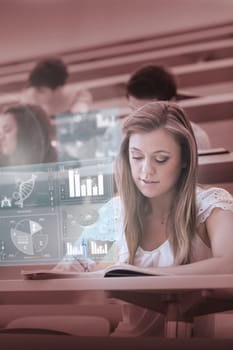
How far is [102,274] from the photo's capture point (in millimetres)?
1874

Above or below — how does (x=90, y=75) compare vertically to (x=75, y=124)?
above

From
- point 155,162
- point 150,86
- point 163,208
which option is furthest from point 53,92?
point 163,208

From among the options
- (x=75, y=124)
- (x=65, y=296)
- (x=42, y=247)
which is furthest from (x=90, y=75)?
(x=65, y=296)

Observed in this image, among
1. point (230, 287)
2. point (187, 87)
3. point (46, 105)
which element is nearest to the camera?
point (230, 287)

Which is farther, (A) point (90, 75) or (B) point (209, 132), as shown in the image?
(A) point (90, 75)

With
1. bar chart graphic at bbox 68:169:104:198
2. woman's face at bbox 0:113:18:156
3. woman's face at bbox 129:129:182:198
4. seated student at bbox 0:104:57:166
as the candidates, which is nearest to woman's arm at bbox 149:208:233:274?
woman's face at bbox 129:129:182:198

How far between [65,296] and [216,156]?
647mm

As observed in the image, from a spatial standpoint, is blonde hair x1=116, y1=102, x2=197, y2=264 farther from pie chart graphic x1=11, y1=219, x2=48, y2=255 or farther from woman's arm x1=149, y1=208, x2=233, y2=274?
pie chart graphic x1=11, y1=219, x2=48, y2=255

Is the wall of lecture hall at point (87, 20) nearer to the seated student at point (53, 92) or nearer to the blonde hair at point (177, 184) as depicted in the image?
the seated student at point (53, 92)

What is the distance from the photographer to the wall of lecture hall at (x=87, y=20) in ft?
6.33

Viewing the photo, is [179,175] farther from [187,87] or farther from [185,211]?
[187,87]

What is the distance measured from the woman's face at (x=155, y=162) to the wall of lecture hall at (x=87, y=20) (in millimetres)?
360

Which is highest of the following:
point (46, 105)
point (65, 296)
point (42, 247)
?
point (46, 105)
